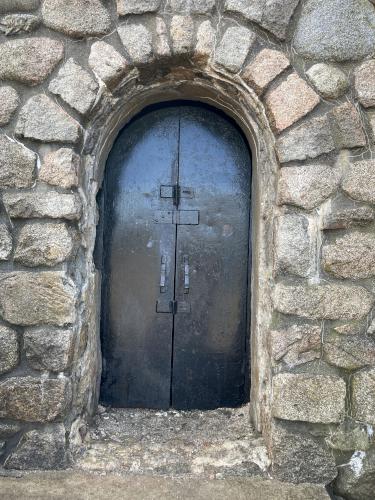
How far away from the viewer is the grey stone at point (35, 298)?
200cm

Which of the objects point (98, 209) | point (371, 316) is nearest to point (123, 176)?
point (98, 209)

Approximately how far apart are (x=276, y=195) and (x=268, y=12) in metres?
0.81

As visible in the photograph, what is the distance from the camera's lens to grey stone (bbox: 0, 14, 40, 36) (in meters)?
2.01

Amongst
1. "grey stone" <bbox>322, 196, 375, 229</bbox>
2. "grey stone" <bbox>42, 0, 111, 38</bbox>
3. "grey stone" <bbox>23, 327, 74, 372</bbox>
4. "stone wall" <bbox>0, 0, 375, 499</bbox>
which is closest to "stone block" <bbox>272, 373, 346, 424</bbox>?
"stone wall" <bbox>0, 0, 375, 499</bbox>

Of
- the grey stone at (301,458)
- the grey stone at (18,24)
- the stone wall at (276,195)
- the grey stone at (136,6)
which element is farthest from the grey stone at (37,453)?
the grey stone at (136,6)

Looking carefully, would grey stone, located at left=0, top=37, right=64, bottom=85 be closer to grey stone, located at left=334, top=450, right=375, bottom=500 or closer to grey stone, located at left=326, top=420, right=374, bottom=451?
grey stone, located at left=326, top=420, right=374, bottom=451

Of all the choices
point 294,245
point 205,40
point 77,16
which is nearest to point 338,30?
point 205,40

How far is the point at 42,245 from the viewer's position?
1997 mm

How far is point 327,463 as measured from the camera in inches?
76.8

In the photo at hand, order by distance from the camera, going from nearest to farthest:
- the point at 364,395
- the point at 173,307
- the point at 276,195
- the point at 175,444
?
the point at 364,395 < the point at 276,195 < the point at 175,444 < the point at 173,307

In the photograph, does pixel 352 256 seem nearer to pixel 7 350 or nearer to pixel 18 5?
pixel 7 350

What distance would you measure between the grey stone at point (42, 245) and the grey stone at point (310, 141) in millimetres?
1078

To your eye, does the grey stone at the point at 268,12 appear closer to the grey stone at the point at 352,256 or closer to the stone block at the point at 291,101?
Answer: the stone block at the point at 291,101

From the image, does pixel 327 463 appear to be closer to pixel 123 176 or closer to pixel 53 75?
pixel 123 176
